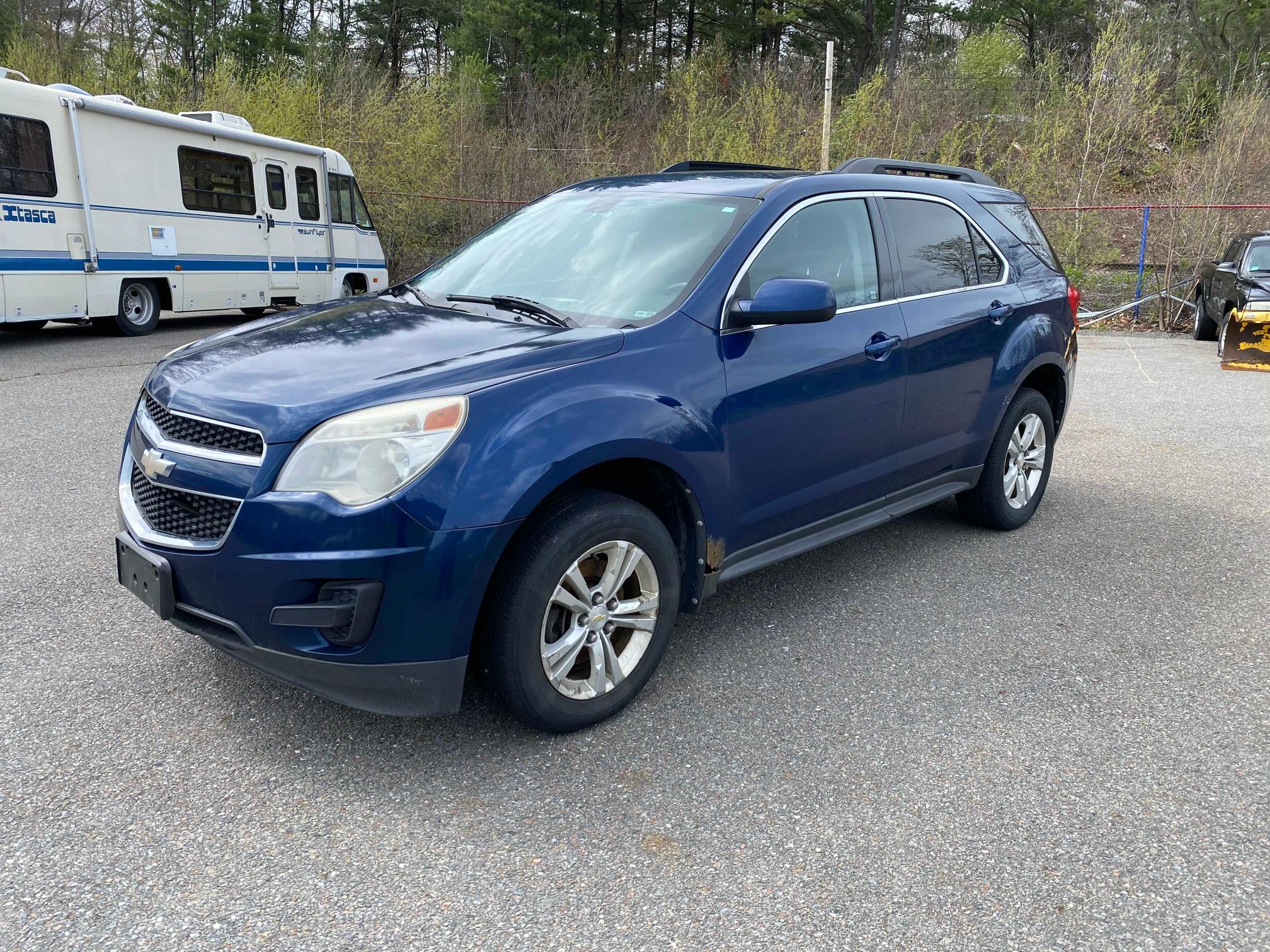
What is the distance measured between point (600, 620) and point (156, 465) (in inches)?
55.0

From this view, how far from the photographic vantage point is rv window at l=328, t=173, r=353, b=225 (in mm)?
16531

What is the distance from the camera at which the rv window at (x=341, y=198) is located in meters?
16.5

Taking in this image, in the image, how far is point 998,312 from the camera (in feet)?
15.4

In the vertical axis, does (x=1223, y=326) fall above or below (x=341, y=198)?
below

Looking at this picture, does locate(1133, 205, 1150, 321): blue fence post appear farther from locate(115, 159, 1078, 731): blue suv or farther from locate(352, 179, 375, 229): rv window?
locate(115, 159, 1078, 731): blue suv

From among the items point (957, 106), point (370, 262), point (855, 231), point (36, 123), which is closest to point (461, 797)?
point (855, 231)

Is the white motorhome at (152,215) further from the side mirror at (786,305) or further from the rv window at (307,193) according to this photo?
the side mirror at (786,305)

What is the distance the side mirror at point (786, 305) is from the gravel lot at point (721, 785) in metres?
1.27

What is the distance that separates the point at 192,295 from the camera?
14031 millimetres

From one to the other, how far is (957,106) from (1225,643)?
31.1 metres

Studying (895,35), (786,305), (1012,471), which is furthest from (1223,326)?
(895,35)

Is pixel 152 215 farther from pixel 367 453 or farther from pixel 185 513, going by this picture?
pixel 367 453

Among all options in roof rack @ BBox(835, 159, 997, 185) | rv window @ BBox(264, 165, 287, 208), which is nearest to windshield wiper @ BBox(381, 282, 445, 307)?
roof rack @ BBox(835, 159, 997, 185)

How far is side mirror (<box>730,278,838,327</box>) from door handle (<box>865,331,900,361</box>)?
0.59 meters
